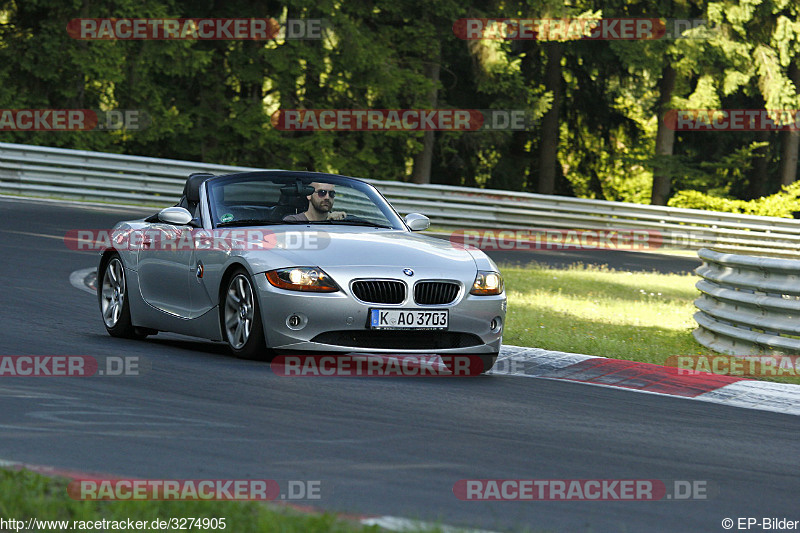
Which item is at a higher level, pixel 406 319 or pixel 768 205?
pixel 406 319

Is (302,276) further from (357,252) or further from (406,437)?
(406,437)

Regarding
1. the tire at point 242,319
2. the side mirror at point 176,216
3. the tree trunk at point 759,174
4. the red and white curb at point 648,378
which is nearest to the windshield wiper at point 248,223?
the side mirror at point 176,216

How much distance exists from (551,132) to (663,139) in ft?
12.1

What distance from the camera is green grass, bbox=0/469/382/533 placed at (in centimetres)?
455

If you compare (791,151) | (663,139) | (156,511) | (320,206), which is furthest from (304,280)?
(791,151)

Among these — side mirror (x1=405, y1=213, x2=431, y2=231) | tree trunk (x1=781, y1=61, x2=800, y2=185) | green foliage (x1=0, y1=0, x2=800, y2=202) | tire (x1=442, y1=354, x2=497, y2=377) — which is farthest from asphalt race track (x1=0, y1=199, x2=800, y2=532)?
tree trunk (x1=781, y1=61, x2=800, y2=185)

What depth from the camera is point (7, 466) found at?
5301 mm

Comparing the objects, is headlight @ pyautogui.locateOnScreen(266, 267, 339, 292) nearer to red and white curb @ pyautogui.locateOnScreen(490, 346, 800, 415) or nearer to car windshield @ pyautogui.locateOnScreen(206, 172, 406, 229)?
car windshield @ pyautogui.locateOnScreen(206, 172, 406, 229)

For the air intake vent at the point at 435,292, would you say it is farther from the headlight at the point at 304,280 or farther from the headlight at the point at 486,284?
the headlight at the point at 304,280

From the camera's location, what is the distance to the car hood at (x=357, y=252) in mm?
8898

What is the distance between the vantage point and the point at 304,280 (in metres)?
8.79

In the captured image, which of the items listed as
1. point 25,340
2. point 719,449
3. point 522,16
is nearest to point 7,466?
point 719,449

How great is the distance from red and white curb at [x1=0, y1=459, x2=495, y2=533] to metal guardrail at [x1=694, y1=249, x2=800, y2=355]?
687cm

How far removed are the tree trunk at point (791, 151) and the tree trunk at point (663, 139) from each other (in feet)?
11.5
